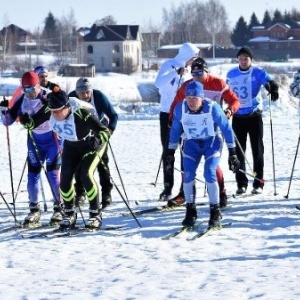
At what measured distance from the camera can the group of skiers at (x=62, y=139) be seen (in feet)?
21.9

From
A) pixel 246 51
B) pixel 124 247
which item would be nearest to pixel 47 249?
pixel 124 247

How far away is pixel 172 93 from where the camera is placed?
340 inches

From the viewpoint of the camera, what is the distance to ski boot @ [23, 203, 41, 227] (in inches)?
286

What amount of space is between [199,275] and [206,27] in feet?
338

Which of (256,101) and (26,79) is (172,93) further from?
(26,79)

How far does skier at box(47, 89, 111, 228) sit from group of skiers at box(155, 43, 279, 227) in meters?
0.71

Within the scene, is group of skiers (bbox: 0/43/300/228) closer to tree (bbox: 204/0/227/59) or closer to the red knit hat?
the red knit hat

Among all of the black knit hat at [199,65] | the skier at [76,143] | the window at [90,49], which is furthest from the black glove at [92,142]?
the window at [90,49]

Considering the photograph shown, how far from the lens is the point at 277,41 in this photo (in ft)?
295

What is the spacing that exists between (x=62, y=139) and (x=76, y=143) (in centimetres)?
26

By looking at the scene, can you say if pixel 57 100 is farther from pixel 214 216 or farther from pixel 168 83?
pixel 168 83

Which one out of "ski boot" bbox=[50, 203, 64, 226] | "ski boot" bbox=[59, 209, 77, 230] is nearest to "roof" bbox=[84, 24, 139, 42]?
"ski boot" bbox=[50, 203, 64, 226]

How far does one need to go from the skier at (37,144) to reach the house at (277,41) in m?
82.5

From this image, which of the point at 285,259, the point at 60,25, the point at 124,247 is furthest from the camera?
the point at 60,25
